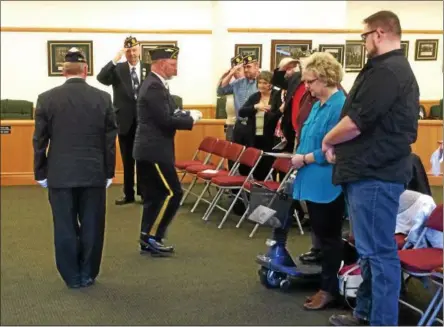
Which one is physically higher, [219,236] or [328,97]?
[328,97]

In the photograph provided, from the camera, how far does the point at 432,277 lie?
314 centimetres

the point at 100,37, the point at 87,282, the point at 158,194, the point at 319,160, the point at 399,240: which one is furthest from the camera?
the point at 100,37

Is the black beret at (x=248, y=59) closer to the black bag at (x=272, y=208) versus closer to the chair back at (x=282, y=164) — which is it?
the chair back at (x=282, y=164)

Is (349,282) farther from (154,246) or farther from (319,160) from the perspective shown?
(154,246)

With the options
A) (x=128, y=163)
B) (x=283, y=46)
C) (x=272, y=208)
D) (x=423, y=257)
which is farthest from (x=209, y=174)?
(x=283, y=46)

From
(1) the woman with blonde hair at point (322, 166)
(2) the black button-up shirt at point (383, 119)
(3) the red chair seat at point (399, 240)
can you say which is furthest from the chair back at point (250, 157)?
(2) the black button-up shirt at point (383, 119)

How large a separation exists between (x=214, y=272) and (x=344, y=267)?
101 cm

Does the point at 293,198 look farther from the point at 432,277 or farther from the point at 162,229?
the point at 162,229

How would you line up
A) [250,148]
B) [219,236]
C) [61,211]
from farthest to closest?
[250,148] < [219,236] < [61,211]

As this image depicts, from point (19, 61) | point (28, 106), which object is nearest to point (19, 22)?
point (19, 61)

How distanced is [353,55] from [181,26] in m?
2.85

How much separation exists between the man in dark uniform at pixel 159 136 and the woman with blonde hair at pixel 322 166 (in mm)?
1235

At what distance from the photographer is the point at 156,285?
4016 mm

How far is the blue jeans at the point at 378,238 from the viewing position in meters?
2.89
